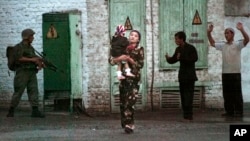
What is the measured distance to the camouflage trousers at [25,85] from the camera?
1400 centimetres

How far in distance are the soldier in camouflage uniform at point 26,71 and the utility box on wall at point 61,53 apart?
0.79 meters

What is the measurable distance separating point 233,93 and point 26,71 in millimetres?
4263

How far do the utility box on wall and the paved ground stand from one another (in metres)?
0.50

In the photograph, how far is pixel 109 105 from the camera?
15.3 m

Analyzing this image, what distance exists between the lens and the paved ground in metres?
11.2

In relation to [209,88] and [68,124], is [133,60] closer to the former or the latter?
[68,124]

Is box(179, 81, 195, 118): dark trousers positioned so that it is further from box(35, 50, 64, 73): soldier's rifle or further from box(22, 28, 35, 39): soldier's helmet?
box(22, 28, 35, 39): soldier's helmet

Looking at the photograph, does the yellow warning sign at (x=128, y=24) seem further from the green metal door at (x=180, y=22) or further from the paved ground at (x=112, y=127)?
the paved ground at (x=112, y=127)

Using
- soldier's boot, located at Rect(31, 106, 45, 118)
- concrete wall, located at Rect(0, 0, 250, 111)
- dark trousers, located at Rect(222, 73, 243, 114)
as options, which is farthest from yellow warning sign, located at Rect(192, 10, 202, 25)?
soldier's boot, located at Rect(31, 106, 45, 118)

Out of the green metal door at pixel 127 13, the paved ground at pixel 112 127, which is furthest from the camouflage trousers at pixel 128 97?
the green metal door at pixel 127 13

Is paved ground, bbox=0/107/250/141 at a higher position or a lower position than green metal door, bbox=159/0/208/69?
lower

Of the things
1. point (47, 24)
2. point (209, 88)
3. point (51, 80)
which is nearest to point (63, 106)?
point (51, 80)

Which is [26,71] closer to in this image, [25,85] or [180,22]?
[25,85]

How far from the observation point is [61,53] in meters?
14.9
